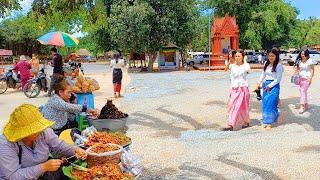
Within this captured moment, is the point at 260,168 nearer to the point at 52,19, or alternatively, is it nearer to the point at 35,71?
the point at 52,19

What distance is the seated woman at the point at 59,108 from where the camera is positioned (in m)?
5.12

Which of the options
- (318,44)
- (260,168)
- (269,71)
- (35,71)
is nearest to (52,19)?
(260,168)

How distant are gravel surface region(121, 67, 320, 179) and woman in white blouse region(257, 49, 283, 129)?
28cm

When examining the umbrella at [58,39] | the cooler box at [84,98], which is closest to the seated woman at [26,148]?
the cooler box at [84,98]

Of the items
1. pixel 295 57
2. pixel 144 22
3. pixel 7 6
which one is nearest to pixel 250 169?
pixel 7 6

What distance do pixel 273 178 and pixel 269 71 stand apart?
3.39 meters

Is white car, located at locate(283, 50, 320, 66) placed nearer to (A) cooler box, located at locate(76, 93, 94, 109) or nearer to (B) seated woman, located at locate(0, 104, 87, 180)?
(A) cooler box, located at locate(76, 93, 94, 109)

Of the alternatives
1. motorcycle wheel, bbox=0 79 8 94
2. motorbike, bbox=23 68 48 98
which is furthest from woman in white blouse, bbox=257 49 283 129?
motorcycle wheel, bbox=0 79 8 94

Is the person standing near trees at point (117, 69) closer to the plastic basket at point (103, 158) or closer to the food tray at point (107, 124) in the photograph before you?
the food tray at point (107, 124)

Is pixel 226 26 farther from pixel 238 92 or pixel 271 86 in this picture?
pixel 271 86

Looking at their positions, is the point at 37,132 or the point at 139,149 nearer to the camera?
the point at 37,132

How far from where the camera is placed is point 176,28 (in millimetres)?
32344

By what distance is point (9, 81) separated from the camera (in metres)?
17.4

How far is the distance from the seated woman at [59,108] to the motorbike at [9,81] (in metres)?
12.7
